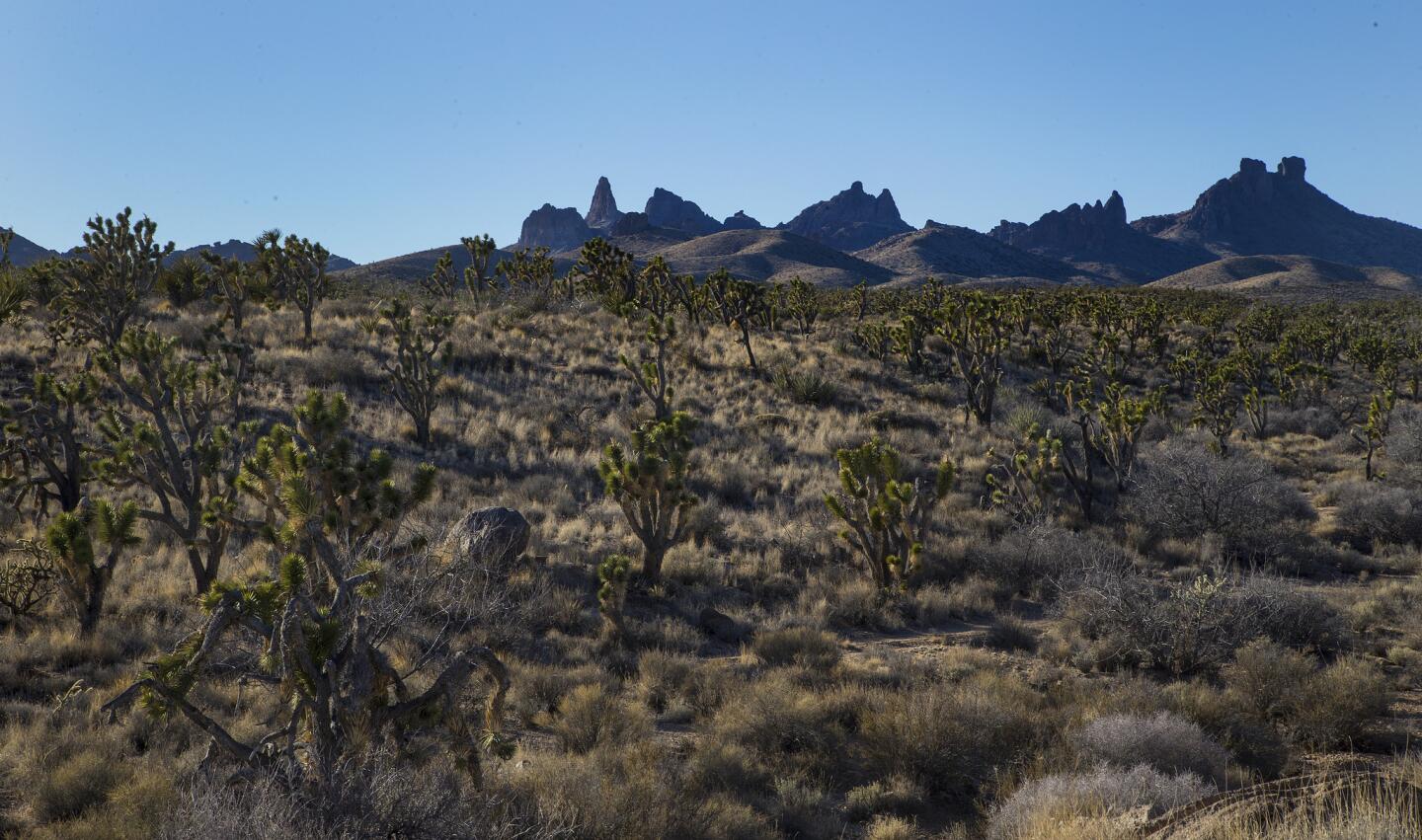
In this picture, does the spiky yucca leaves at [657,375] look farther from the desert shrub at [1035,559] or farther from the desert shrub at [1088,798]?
the desert shrub at [1088,798]

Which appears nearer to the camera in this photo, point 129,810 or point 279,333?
point 129,810

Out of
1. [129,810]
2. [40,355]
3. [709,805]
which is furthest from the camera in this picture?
[40,355]

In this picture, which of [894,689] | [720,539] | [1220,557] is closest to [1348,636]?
[1220,557]

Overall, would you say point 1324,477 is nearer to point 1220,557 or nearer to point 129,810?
point 1220,557

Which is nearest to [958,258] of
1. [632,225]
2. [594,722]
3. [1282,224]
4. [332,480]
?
[632,225]

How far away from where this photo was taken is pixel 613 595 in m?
8.59

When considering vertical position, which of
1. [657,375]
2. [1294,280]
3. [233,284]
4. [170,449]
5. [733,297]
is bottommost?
[170,449]

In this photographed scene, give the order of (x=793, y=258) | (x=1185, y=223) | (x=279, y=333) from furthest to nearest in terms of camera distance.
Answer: (x=1185, y=223) → (x=793, y=258) → (x=279, y=333)

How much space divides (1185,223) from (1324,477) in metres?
202

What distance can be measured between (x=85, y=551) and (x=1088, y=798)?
27.3 feet

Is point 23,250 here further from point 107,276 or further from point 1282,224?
point 1282,224

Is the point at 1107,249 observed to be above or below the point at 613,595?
above

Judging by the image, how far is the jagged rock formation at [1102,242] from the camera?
167600 millimetres

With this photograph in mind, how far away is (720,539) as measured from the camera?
12.3 m
